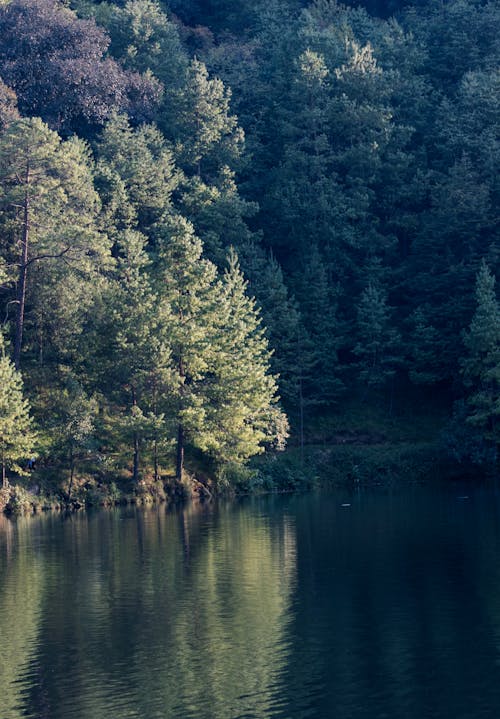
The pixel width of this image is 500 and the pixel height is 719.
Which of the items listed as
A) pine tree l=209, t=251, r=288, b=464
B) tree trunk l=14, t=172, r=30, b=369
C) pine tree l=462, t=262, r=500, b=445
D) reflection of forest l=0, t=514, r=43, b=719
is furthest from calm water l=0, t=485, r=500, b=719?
pine tree l=462, t=262, r=500, b=445

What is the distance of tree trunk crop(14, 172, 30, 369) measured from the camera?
172 ft

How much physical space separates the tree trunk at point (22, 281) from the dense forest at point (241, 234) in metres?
0.21

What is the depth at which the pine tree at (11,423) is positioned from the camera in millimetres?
45938

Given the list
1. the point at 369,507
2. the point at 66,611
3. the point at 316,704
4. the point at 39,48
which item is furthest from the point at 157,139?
the point at 316,704

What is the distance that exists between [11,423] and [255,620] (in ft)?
85.1

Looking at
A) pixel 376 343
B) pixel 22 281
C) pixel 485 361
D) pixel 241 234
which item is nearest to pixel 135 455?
pixel 22 281

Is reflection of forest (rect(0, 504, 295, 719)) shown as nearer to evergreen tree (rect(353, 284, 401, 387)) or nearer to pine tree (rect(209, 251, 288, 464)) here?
pine tree (rect(209, 251, 288, 464))

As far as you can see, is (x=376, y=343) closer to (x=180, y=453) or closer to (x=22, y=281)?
(x=180, y=453)

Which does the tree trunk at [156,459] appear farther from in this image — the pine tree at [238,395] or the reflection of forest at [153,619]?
the reflection of forest at [153,619]

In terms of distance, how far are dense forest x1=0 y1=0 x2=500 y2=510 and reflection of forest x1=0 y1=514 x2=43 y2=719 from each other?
1409 centimetres

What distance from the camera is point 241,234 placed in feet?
228

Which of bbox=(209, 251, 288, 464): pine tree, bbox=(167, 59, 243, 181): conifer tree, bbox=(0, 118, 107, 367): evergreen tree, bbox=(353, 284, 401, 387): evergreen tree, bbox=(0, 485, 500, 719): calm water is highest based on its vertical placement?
bbox=(167, 59, 243, 181): conifer tree

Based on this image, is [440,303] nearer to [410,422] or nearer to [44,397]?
[410,422]

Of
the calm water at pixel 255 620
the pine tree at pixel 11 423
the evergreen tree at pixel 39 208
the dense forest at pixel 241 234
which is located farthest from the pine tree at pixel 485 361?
the pine tree at pixel 11 423
